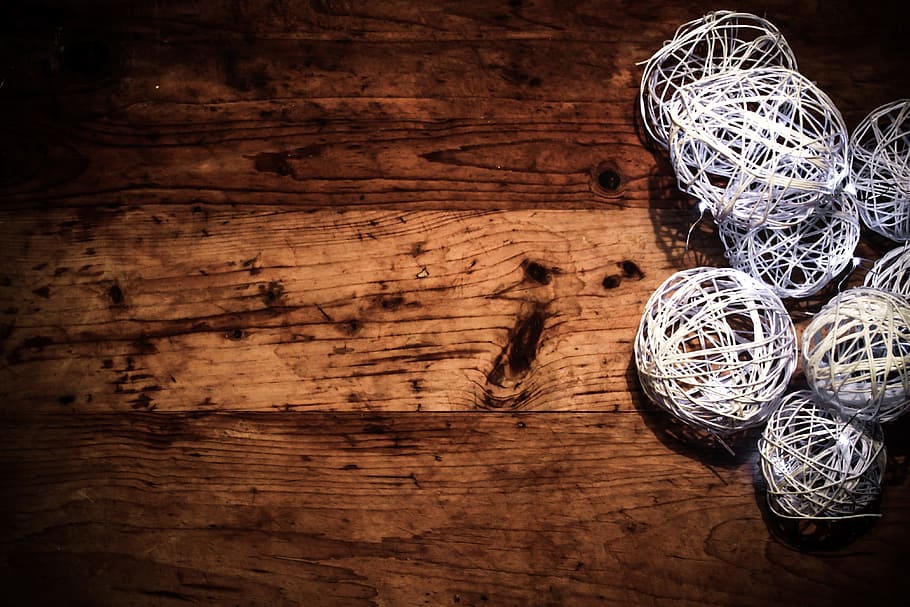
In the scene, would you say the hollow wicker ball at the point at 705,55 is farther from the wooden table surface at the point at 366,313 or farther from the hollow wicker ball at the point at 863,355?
the hollow wicker ball at the point at 863,355

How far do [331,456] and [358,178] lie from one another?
15.9 inches

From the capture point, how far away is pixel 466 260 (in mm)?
953

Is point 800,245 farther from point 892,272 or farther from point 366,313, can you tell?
point 366,313

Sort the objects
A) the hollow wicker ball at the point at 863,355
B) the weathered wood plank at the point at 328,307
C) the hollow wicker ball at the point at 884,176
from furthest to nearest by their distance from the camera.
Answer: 1. the weathered wood plank at the point at 328,307
2. the hollow wicker ball at the point at 884,176
3. the hollow wicker ball at the point at 863,355

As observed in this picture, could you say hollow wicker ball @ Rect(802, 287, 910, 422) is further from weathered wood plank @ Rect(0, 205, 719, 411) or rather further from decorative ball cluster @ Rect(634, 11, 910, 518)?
weathered wood plank @ Rect(0, 205, 719, 411)

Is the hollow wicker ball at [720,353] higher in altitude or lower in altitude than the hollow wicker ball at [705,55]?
lower

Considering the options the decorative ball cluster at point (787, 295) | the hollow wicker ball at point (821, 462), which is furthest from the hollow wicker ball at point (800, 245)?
the hollow wicker ball at point (821, 462)

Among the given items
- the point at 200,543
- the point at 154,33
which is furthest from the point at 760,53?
the point at 200,543

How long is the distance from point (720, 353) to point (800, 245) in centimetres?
20

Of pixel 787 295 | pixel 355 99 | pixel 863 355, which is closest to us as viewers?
pixel 863 355

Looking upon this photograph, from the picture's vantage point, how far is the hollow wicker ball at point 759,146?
0.76m

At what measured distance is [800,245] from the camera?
878 mm

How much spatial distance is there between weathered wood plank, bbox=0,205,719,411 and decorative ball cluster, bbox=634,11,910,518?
0.36 feet

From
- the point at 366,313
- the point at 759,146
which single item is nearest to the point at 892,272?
the point at 759,146
